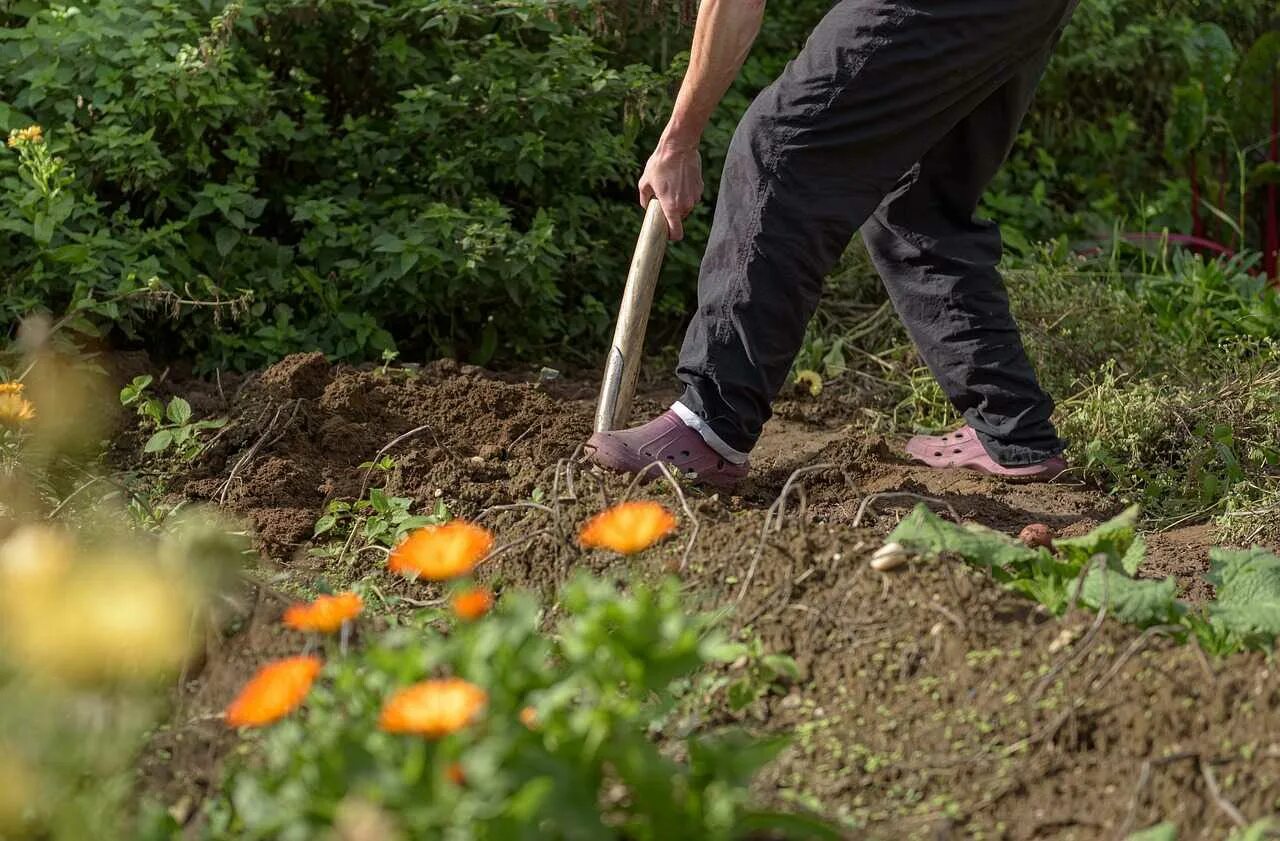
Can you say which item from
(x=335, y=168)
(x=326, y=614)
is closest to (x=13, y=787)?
(x=326, y=614)

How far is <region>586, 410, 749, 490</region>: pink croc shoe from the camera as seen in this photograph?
3113 mm

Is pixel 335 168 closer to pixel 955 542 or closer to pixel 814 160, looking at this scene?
pixel 814 160

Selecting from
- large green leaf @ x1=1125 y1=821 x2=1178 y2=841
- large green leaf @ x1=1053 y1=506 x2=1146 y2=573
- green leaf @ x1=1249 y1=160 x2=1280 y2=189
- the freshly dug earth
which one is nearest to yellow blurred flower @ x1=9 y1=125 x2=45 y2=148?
the freshly dug earth

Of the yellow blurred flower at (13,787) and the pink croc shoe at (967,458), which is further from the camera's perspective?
the pink croc shoe at (967,458)

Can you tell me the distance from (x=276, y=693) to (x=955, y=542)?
3.79 feet

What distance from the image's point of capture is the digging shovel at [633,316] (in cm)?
333

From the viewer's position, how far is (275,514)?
10.8ft

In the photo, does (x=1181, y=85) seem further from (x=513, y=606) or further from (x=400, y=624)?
(x=513, y=606)

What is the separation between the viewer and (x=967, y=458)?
12.7 ft

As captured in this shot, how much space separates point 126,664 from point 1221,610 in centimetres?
156

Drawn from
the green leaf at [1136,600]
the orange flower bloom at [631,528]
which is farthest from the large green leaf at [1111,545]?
the orange flower bloom at [631,528]

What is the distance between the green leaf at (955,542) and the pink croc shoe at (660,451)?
773 mm

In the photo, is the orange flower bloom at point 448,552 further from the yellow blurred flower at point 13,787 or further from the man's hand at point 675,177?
the man's hand at point 675,177

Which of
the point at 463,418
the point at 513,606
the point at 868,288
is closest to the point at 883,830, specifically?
the point at 513,606
